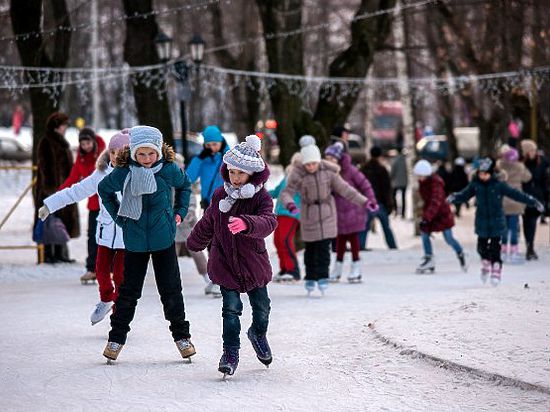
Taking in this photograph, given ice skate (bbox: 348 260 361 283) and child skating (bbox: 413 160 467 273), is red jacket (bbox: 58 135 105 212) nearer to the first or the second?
ice skate (bbox: 348 260 361 283)

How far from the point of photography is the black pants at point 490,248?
1496 cm

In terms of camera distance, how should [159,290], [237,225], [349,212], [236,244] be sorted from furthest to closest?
1. [349,212]
2. [159,290]
3. [236,244]
4. [237,225]

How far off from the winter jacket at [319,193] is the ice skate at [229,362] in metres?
5.38

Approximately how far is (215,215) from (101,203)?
1.96 metres

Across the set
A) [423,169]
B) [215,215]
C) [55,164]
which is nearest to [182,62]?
[55,164]

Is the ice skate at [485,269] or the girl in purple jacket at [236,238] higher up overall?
the girl in purple jacket at [236,238]

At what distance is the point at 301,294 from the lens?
46.8 feet

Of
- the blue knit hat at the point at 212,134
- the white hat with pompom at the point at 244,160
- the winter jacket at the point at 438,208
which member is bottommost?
the winter jacket at the point at 438,208

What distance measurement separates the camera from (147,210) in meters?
9.06

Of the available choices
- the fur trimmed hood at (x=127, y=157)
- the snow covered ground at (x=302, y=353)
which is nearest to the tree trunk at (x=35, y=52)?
the snow covered ground at (x=302, y=353)

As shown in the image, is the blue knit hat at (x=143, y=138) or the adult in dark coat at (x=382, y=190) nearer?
the blue knit hat at (x=143, y=138)

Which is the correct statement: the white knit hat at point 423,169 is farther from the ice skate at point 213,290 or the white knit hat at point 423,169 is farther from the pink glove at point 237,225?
the pink glove at point 237,225

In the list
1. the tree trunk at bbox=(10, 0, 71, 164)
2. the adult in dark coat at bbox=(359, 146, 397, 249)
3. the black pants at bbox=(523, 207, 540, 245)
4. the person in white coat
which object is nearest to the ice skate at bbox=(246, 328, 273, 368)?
the person in white coat

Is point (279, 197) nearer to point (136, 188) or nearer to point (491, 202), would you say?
point (491, 202)
